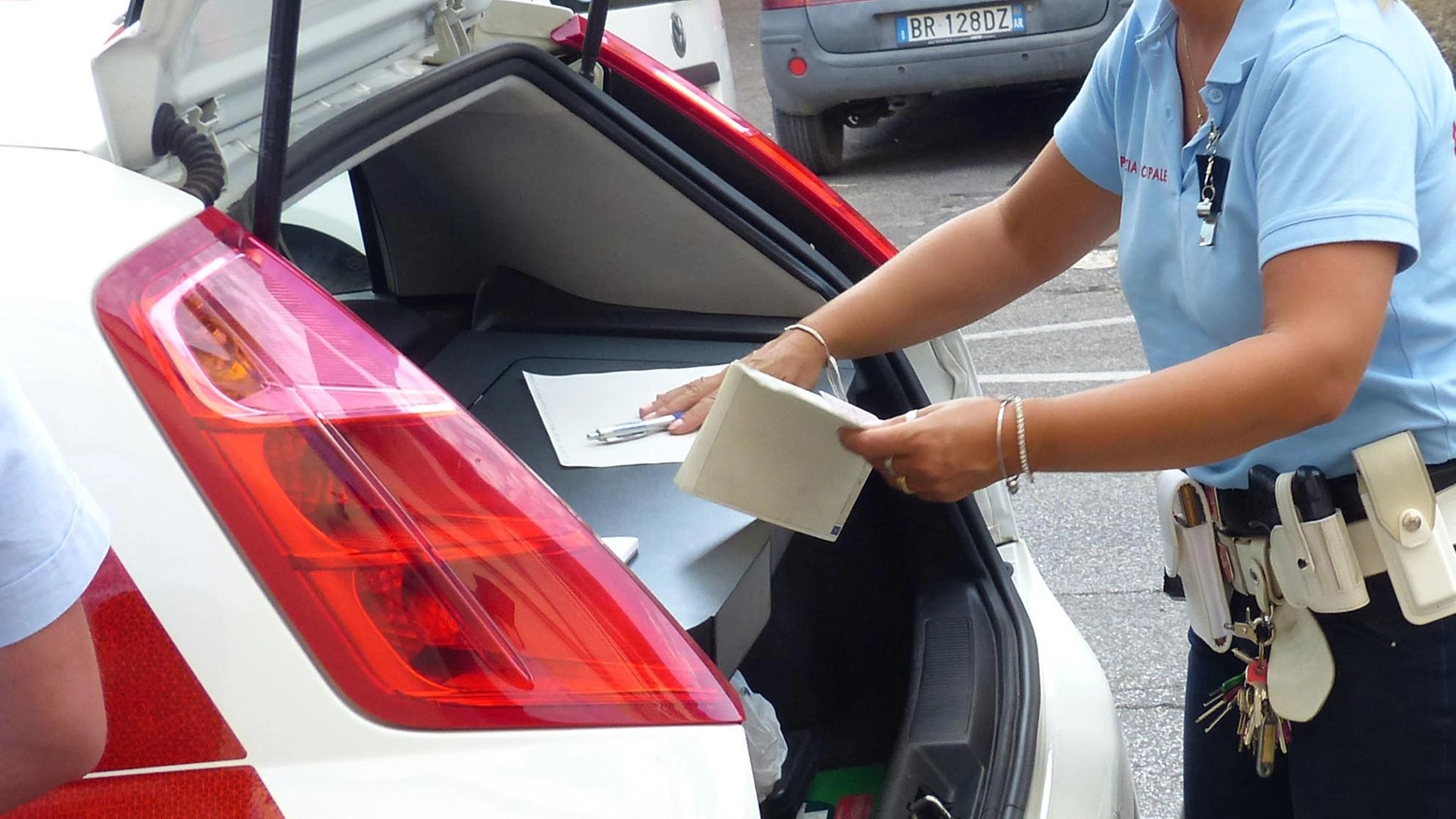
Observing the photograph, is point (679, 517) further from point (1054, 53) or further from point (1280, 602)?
point (1054, 53)

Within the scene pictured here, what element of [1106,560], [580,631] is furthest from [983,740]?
[1106,560]

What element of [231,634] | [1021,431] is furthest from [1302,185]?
[231,634]

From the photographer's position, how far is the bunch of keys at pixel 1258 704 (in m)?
1.46

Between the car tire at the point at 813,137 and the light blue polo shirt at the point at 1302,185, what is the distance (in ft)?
18.8

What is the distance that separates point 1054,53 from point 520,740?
231 inches

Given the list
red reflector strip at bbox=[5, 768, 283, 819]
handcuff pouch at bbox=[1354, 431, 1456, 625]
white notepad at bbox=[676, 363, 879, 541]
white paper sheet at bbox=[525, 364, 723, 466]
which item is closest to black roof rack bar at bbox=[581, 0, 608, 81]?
white paper sheet at bbox=[525, 364, 723, 466]

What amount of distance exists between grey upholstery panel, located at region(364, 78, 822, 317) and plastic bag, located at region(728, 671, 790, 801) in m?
0.58

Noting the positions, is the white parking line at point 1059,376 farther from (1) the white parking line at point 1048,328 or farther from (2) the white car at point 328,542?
(2) the white car at point 328,542

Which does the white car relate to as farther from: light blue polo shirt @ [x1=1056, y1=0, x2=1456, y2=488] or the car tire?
the car tire

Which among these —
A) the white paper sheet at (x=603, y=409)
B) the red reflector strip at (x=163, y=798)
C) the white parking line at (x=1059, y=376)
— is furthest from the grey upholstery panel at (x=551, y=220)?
the white parking line at (x=1059, y=376)

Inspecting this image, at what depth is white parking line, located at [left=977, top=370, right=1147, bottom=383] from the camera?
4363mm

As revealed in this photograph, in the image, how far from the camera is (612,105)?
1.91 metres

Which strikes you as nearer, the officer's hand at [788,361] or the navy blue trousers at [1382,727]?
the navy blue trousers at [1382,727]

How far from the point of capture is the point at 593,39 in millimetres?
1928
